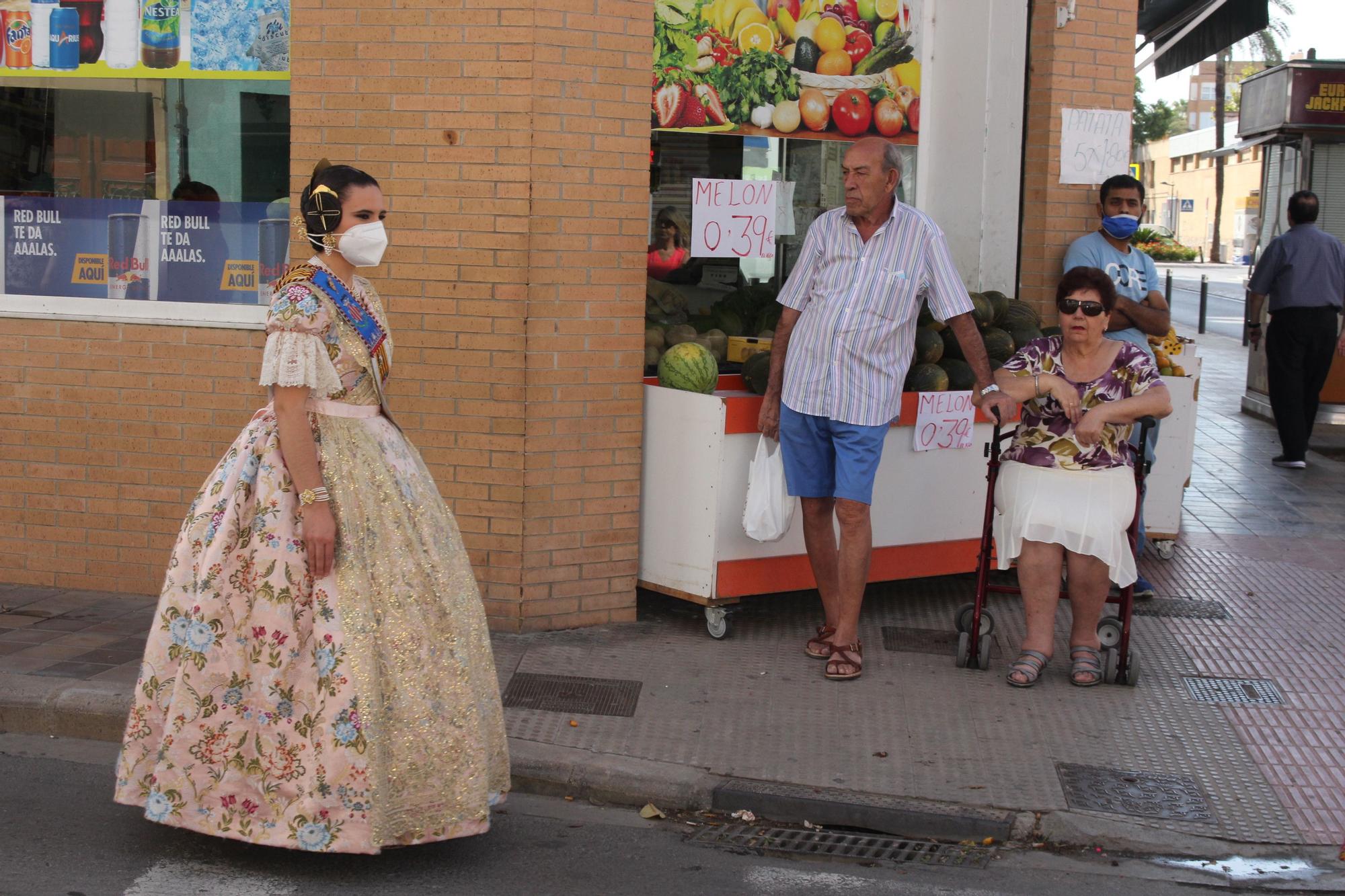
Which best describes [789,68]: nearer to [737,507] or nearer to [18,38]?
[737,507]

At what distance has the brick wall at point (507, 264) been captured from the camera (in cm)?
604

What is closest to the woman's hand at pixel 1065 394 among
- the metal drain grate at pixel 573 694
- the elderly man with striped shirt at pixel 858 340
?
the elderly man with striped shirt at pixel 858 340

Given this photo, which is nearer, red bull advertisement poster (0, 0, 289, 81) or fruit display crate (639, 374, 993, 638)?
fruit display crate (639, 374, 993, 638)

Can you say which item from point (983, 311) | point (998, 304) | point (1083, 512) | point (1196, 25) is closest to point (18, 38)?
point (983, 311)

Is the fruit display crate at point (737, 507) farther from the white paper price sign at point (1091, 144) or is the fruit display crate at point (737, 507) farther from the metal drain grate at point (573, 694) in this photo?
the white paper price sign at point (1091, 144)

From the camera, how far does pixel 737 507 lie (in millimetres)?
6219

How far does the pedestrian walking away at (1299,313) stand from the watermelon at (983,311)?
16.1 feet

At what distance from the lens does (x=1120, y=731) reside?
5316 millimetres

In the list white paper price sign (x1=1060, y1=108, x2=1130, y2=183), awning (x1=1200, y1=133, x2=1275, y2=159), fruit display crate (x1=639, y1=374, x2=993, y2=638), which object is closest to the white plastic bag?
fruit display crate (x1=639, y1=374, x2=993, y2=638)

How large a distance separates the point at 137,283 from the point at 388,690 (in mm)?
3616

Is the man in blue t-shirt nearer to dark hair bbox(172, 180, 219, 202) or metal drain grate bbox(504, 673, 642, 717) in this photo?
metal drain grate bbox(504, 673, 642, 717)

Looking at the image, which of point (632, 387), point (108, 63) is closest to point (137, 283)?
point (108, 63)

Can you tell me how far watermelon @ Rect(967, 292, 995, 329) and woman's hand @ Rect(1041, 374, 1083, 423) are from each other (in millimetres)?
1441

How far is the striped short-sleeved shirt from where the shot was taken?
18.7 feet
